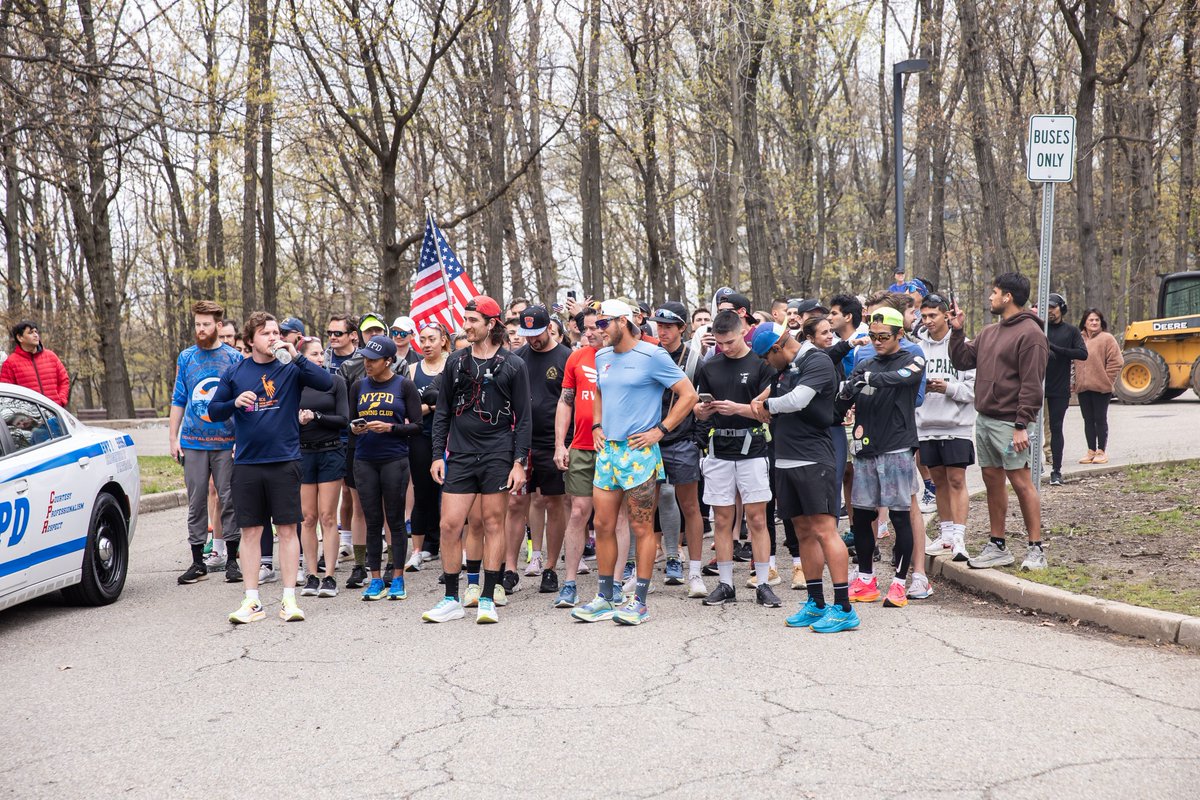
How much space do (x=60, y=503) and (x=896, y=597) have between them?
5769mm

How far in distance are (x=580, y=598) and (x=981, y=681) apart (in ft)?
11.0

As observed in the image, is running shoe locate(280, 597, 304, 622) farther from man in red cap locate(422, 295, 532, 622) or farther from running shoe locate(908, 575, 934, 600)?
running shoe locate(908, 575, 934, 600)

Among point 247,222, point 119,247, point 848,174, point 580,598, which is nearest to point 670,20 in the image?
point 247,222

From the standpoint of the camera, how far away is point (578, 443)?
8.02 metres

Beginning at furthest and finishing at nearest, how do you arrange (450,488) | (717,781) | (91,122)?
(91,122), (450,488), (717,781)

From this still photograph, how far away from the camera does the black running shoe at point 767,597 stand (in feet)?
24.7

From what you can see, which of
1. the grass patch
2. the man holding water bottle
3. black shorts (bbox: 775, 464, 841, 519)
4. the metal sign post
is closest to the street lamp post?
the metal sign post

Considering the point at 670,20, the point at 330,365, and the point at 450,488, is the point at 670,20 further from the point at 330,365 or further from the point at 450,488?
the point at 450,488

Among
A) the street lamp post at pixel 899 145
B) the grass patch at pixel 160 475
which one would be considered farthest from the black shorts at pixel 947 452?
the street lamp post at pixel 899 145

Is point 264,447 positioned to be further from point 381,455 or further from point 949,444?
point 949,444

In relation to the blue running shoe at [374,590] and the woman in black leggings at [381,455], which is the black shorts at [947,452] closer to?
the woman in black leggings at [381,455]

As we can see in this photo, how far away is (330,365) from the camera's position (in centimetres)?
946

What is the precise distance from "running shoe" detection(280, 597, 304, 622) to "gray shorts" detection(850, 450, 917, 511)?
3813 millimetres

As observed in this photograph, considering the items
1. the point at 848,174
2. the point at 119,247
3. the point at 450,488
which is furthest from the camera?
the point at 119,247
